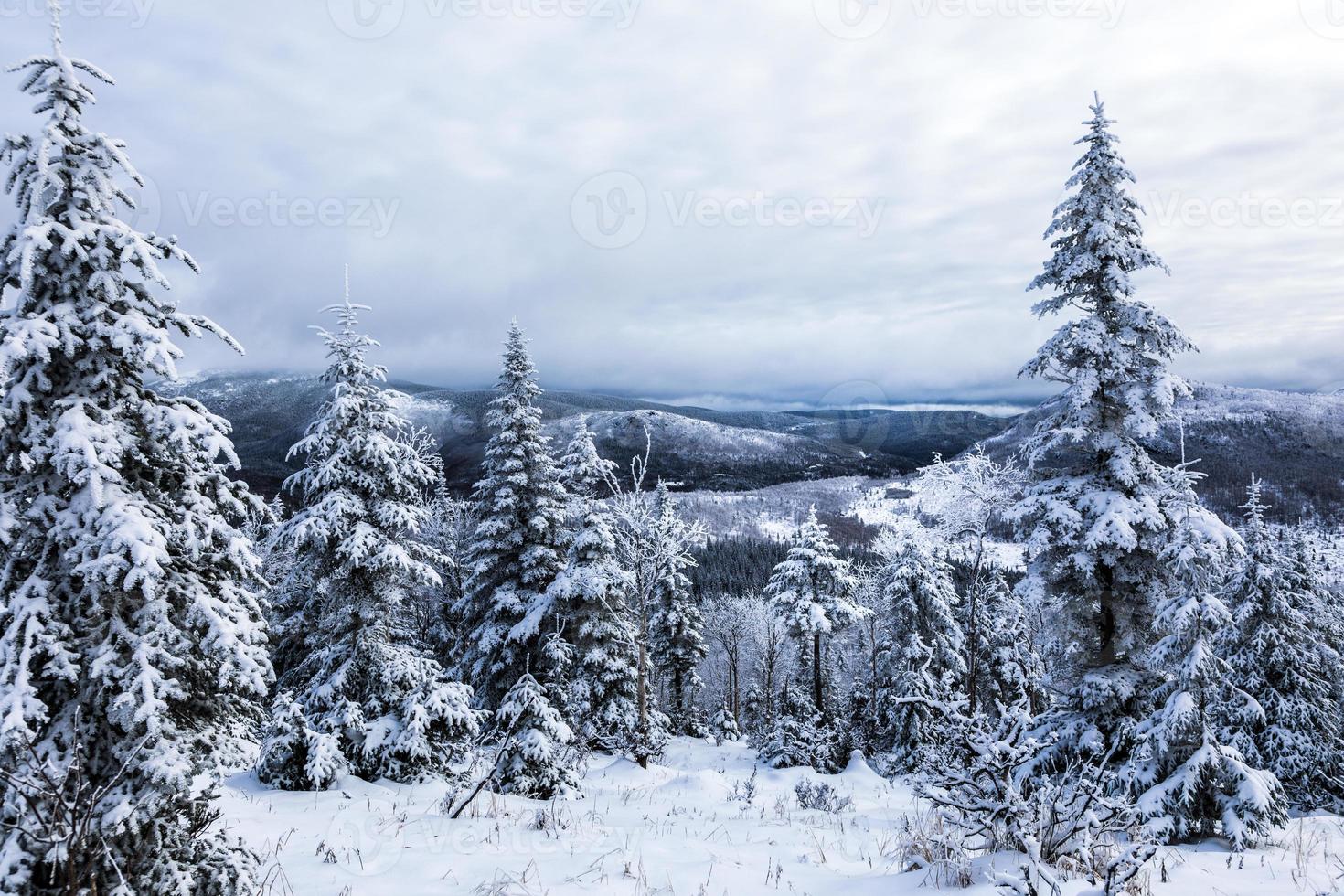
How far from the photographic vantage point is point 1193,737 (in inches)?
430

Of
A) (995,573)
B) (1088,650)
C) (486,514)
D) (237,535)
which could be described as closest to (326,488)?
(486,514)

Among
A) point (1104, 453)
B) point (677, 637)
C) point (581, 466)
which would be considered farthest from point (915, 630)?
point (1104, 453)

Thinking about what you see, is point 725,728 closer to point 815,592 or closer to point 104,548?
point 815,592

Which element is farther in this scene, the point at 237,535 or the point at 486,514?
the point at 486,514

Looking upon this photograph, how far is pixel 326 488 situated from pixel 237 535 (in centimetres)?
1027

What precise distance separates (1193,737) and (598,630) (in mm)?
15766

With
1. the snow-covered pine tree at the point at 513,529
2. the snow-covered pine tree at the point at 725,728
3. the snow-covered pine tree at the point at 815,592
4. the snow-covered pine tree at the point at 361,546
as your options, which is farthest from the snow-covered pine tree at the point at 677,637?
the snow-covered pine tree at the point at 361,546

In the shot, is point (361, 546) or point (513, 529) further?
point (513, 529)

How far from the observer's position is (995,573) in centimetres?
2747

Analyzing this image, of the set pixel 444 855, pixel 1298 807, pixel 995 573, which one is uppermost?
pixel 444 855

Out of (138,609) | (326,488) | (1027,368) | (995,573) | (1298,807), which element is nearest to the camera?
(138,609)

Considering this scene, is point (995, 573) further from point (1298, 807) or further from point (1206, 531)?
point (1206, 531)

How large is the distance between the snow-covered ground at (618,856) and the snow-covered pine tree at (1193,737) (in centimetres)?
59

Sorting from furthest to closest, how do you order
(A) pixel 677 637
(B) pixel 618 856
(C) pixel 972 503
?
(A) pixel 677 637
(C) pixel 972 503
(B) pixel 618 856
